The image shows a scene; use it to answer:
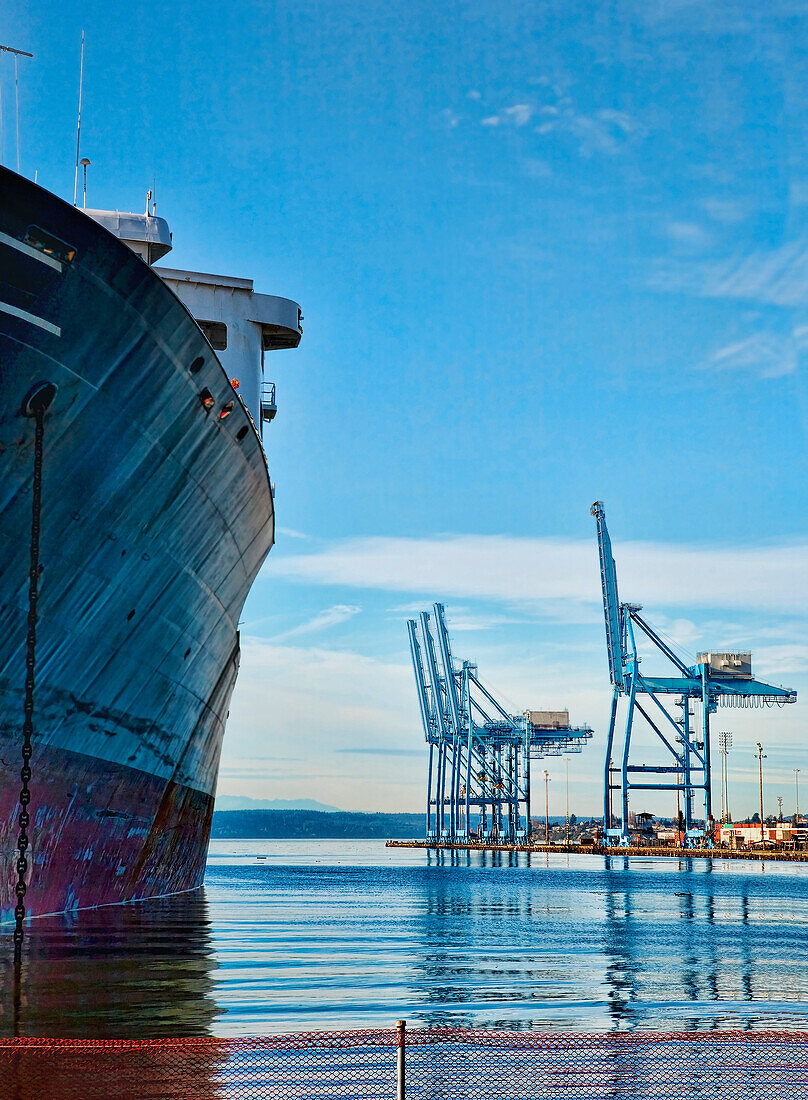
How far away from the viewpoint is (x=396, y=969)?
17.4 m

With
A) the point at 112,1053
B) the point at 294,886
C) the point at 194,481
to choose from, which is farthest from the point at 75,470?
the point at 294,886

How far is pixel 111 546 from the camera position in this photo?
16672 mm

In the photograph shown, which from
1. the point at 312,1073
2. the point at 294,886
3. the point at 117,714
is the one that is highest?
the point at 117,714

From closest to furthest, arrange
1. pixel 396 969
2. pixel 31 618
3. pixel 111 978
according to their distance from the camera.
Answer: pixel 31 618
pixel 111 978
pixel 396 969

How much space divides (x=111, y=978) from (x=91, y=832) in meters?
4.55

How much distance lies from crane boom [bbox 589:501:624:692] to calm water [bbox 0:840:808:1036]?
47598 millimetres

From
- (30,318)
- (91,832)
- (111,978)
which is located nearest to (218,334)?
(91,832)

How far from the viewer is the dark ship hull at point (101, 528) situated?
14.2 m

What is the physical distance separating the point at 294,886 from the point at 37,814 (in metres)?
39.5

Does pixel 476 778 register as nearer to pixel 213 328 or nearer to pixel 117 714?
pixel 213 328

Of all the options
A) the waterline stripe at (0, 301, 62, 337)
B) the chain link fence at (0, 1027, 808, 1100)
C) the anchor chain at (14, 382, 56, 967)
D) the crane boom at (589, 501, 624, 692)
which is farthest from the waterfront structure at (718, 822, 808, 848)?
the waterline stripe at (0, 301, 62, 337)

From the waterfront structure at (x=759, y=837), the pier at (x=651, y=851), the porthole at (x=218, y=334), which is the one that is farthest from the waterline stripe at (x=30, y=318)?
the waterfront structure at (x=759, y=837)

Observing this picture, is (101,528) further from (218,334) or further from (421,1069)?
(218,334)

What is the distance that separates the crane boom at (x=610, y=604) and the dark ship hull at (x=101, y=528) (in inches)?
2548
